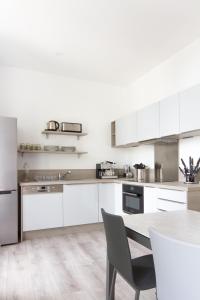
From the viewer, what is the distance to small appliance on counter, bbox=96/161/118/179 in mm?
4500

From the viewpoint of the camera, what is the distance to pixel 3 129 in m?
3.43

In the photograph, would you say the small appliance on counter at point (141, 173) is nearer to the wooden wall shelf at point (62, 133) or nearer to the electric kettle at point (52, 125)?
the wooden wall shelf at point (62, 133)

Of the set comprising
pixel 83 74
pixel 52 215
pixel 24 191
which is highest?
pixel 83 74

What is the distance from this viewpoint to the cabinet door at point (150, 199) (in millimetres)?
3234

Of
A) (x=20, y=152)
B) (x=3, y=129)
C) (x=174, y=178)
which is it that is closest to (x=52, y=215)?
(x=20, y=152)

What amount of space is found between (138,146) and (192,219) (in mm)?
3158

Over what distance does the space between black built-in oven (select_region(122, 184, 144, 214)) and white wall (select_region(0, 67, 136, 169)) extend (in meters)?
1.05

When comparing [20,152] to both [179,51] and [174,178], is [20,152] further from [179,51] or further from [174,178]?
[179,51]

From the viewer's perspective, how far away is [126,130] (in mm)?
4320

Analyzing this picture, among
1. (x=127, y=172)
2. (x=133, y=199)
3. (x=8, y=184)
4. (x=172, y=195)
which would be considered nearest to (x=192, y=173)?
(x=172, y=195)

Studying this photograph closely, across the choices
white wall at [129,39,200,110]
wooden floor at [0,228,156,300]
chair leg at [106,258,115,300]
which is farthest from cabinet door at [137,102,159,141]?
chair leg at [106,258,115,300]

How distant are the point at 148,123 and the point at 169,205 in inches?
53.1

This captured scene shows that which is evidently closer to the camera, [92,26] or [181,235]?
[181,235]

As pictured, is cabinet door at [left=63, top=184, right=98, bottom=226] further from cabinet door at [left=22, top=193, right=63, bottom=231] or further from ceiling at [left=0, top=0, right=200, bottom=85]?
ceiling at [left=0, top=0, right=200, bottom=85]
